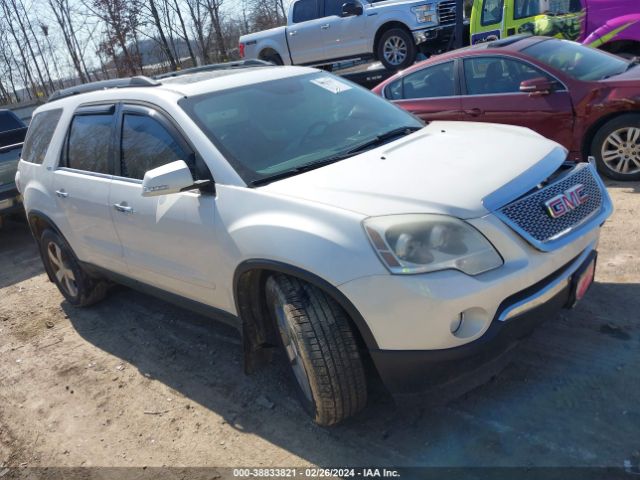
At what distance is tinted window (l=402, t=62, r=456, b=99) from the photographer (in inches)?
254

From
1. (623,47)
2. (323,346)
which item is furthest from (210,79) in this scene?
(623,47)

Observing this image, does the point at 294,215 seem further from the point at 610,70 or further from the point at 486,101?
the point at 610,70

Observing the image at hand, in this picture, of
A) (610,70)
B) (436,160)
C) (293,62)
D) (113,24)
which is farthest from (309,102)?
(113,24)

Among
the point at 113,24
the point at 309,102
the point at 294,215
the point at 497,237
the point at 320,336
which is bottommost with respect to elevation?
the point at 320,336

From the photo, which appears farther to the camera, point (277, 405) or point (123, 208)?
point (123, 208)

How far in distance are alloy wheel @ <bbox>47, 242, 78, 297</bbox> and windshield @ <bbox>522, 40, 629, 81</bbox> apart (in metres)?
5.05

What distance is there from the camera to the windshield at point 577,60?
5.74 metres

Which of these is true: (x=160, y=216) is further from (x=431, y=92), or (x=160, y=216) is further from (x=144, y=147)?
(x=431, y=92)

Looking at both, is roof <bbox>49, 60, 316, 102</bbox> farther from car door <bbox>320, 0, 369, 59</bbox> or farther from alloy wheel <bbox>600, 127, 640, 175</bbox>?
car door <bbox>320, 0, 369, 59</bbox>

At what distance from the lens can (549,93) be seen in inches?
223

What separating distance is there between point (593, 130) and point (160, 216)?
14.5ft

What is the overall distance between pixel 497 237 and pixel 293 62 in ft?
38.0

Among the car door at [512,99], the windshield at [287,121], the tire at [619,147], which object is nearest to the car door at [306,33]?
the car door at [512,99]

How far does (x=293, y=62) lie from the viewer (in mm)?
13133
